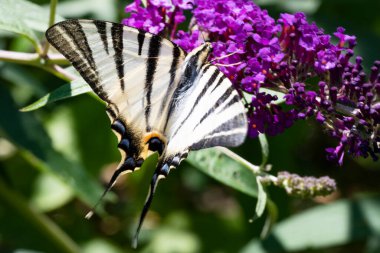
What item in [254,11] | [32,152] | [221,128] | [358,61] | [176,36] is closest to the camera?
[221,128]

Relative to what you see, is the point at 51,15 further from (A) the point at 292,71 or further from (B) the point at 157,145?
(A) the point at 292,71

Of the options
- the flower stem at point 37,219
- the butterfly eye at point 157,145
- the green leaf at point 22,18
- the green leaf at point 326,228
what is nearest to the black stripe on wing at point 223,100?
the butterfly eye at point 157,145

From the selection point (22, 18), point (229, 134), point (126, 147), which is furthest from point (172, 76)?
point (22, 18)

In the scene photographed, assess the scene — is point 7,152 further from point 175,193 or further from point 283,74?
point 283,74

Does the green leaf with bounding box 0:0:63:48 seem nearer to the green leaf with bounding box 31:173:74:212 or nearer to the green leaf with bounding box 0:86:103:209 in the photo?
the green leaf with bounding box 0:86:103:209

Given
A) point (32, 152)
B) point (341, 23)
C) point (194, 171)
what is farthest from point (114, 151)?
point (341, 23)

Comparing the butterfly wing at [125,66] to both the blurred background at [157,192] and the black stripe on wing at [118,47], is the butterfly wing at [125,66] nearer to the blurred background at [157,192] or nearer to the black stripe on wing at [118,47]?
the black stripe on wing at [118,47]

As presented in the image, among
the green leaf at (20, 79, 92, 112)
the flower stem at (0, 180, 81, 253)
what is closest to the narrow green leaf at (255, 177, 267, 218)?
the green leaf at (20, 79, 92, 112)
